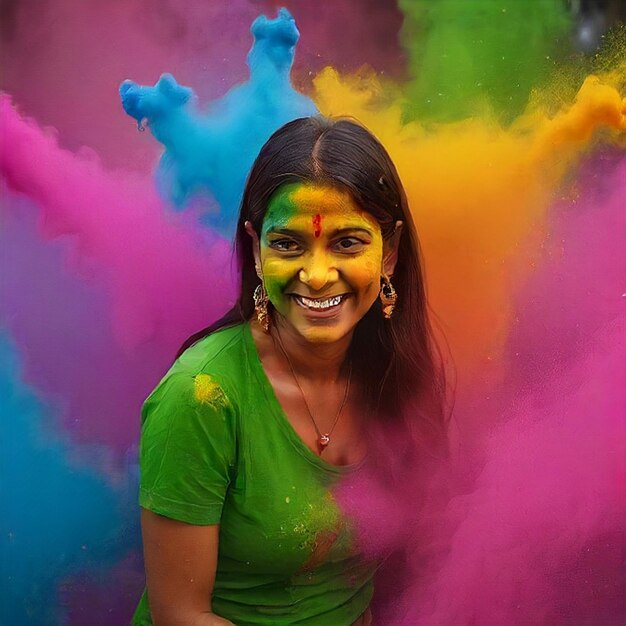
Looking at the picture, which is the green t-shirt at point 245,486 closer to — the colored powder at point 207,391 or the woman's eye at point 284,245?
the colored powder at point 207,391

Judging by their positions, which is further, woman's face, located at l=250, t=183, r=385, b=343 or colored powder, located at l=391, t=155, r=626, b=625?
colored powder, located at l=391, t=155, r=626, b=625

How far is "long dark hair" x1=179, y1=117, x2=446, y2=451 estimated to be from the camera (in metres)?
1.35

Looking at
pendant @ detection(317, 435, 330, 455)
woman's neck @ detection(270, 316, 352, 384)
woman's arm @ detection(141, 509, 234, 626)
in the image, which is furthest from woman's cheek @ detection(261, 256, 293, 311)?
woman's arm @ detection(141, 509, 234, 626)

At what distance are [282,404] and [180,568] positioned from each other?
1.06ft

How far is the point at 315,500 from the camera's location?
1459 millimetres

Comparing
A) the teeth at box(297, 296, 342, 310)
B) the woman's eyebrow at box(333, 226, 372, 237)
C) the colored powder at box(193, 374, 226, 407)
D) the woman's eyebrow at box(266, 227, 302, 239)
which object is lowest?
the colored powder at box(193, 374, 226, 407)

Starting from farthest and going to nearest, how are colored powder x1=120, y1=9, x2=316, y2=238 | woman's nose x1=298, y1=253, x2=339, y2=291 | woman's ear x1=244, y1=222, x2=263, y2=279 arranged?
1. colored powder x1=120, y1=9, x2=316, y2=238
2. woman's ear x1=244, y1=222, x2=263, y2=279
3. woman's nose x1=298, y1=253, x2=339, y2=291

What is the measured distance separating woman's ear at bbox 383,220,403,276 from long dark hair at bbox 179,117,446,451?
13 millimetres

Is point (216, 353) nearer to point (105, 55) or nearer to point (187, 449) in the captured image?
point (187, 449)

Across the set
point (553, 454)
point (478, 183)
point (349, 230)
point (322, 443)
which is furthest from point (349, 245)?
point (553, 454)

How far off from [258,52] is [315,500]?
87 cm

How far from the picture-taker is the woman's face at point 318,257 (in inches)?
52.8

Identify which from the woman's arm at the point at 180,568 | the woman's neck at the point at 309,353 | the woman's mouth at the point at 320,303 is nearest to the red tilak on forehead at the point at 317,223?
the woman's mouth at the point at 320,303

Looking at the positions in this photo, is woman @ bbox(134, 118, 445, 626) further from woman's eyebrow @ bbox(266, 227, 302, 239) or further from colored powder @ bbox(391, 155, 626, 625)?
colored powder @ bbox(391, 155, 626, 625)
